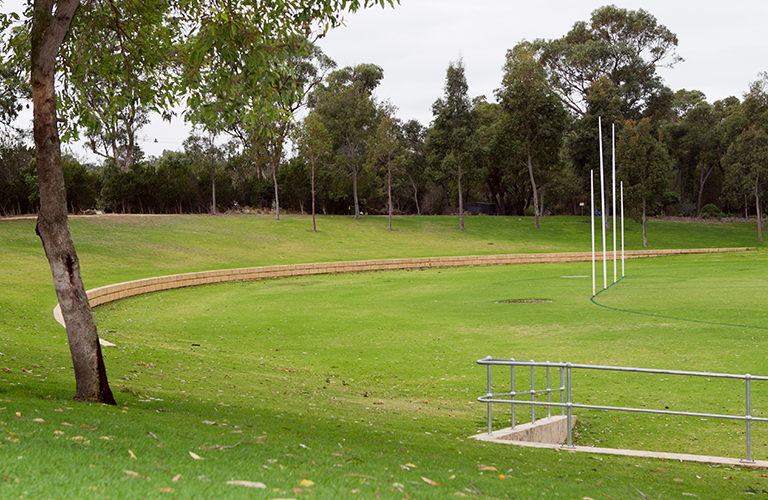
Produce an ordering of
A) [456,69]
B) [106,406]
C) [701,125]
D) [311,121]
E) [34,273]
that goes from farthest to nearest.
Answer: [701,125] < [456,69] < [311,121] < [34,273] < [106,406]

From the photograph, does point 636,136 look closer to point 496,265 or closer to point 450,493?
point 496,265

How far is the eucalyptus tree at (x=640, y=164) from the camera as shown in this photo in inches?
1948

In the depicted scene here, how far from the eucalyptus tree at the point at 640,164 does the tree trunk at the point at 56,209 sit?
1907 inches

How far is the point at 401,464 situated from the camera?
16.6 ft

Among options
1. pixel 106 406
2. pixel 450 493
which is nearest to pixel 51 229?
pixel 106 406

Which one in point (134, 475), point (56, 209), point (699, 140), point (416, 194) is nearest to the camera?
point (134, 475)

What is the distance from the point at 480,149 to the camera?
57094mm

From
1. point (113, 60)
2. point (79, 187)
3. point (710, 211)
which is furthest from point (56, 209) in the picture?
point (710, 211)

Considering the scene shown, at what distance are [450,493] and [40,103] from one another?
5791mm

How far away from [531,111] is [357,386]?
49919 millimetres

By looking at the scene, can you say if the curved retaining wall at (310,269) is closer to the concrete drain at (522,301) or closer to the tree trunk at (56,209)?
the concrete drain at (522,301)

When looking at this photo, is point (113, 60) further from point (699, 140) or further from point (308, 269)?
point (699, 140)

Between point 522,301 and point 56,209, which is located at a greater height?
point 56,209

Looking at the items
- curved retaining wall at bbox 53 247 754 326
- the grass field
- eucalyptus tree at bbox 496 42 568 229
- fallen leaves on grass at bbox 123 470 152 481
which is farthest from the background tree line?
fallen leaves on grass at bbox 123 470 152 481
